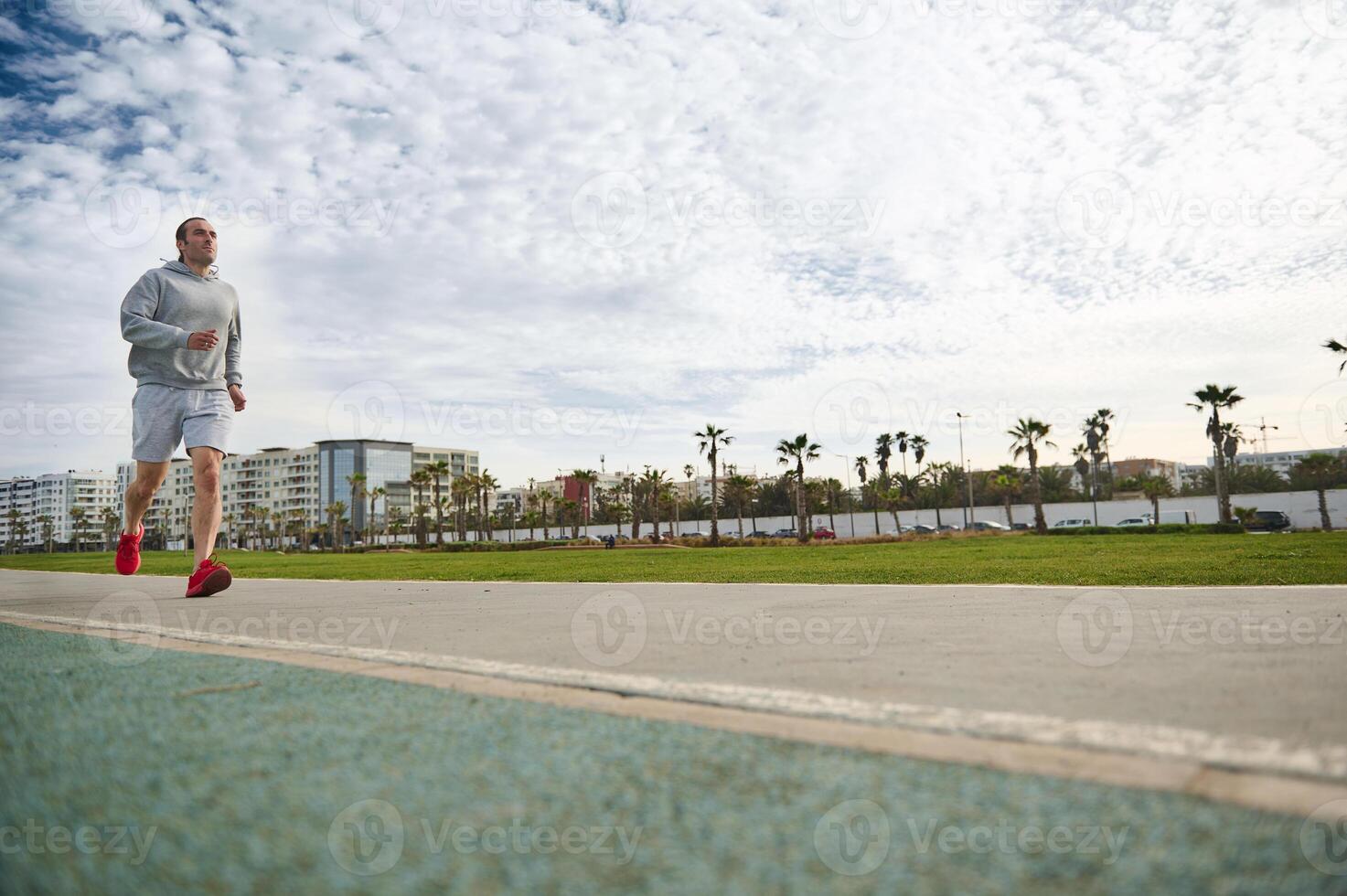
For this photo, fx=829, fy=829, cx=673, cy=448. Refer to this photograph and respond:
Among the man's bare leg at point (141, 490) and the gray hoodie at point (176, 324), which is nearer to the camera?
the gray hoodie at point (176, 324)

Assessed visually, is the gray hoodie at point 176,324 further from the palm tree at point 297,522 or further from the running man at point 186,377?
the palm tree at point 297,522

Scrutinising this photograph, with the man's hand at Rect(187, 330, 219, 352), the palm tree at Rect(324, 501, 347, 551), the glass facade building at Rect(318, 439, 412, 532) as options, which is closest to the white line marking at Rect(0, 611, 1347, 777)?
the man's hand at Rect(187, 330, 219, 352)

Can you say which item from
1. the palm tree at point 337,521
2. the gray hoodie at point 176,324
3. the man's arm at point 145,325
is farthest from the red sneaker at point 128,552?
the palm tree at point 337,521

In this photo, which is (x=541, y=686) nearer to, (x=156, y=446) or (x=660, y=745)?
(x=660, y=745)

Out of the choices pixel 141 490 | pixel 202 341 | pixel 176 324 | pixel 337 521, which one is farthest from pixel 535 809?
pixel 337 521

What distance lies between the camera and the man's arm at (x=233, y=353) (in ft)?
22.4

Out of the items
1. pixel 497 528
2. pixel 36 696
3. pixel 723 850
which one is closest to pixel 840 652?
pixel 723 850

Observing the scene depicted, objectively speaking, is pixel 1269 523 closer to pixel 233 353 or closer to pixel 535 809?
pixel 233 353

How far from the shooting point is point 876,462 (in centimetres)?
11200

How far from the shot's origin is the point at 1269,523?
56750mm

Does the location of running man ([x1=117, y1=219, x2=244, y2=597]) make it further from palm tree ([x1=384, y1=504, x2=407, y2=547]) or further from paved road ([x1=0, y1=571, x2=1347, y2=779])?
palm tree ([x1=384, y1=504, x2=407, y2=547])

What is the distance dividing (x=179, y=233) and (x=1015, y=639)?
666cm

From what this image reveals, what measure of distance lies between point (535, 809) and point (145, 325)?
5.85 m

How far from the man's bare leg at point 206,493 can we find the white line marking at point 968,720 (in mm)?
3785
